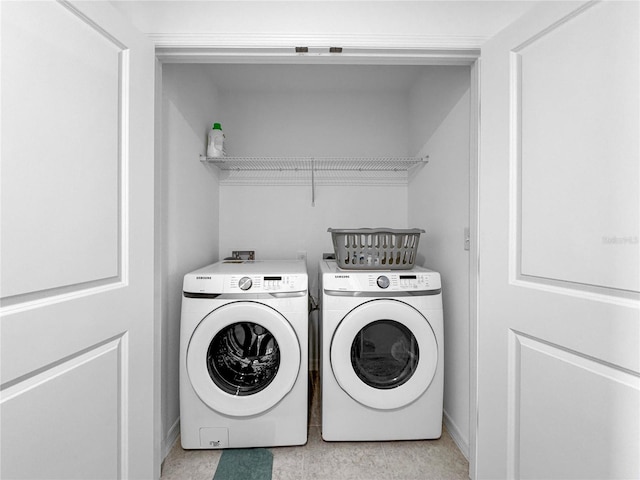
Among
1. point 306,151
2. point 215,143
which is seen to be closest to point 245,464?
point 215,143

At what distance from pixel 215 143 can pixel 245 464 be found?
1.86 meters

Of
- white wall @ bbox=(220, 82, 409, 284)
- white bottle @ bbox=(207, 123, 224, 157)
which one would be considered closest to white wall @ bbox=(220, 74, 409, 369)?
white wall @ bbox=(220, 82, 409, 284)

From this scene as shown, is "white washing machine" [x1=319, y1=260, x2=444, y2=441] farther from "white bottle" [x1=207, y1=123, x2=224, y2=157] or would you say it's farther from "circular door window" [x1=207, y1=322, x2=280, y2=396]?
"white bottle" [x1=207, y1=123, x2=224, y2=157]

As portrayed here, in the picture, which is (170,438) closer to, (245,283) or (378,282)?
(245,283)

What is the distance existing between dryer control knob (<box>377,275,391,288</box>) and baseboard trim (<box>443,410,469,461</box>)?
858mm

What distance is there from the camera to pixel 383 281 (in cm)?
173

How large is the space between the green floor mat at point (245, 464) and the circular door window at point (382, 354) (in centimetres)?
51

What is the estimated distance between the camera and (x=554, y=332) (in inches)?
42.0

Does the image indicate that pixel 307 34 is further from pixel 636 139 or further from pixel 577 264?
pixel 577 264

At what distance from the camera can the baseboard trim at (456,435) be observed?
5.50 ft

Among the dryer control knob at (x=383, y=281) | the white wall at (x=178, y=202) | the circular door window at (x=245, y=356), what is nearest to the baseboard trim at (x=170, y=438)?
the white wall at (x=178, y=202)

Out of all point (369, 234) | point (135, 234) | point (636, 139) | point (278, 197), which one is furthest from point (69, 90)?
point (278, 197)

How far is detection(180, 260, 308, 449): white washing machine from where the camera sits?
164 centimetres

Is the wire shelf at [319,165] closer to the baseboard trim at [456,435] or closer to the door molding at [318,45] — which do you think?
the door molding at [318,45]
